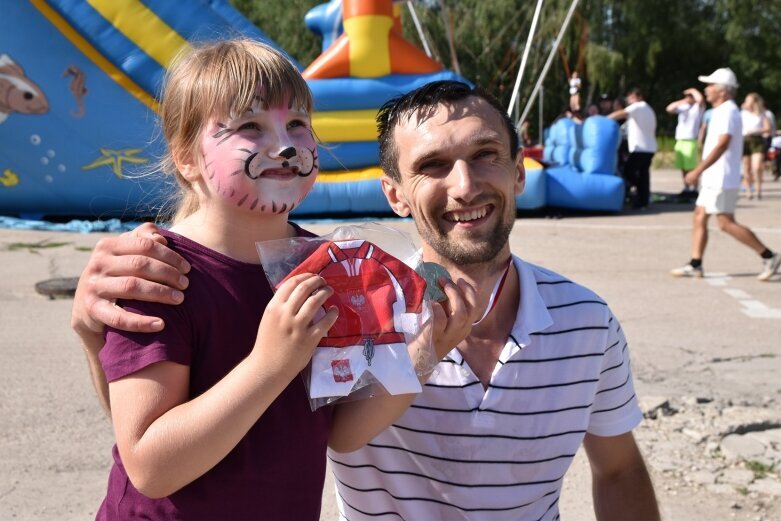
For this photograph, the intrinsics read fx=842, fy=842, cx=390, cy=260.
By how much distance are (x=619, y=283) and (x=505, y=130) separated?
5343mm

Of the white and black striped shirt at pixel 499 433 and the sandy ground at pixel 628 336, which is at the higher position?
→ the white and black striped shirt at pixel 499 433

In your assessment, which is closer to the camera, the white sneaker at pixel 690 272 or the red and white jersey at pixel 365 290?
the red and white jersey at pixel 365 290

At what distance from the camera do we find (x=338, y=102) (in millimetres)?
10188

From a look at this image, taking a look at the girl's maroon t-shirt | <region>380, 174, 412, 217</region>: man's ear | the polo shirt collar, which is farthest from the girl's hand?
<region>380, 174, 412, 217</region>: man's ear

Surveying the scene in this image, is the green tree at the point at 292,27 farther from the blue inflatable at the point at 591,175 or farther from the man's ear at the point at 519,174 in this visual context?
the man's ear at the point at 519,174

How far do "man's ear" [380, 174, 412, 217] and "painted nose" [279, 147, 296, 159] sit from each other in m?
0.65

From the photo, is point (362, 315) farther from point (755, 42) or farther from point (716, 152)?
point (755, 42)

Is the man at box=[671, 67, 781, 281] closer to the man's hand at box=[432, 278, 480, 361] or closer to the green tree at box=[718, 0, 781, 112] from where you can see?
the man's hand at box=[432, 278, 480, 361]

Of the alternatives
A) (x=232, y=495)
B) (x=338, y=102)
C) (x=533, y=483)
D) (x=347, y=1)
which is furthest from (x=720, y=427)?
(x=347, y=1)

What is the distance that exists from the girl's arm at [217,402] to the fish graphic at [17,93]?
354 inches

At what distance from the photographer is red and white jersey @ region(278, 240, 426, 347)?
4.40 ft

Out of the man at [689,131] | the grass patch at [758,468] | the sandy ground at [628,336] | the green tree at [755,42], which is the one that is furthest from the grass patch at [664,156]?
the grass patch at [758,468]

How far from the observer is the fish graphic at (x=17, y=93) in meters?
9.23

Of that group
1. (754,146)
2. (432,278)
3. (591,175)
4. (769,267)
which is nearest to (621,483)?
(432,278)
